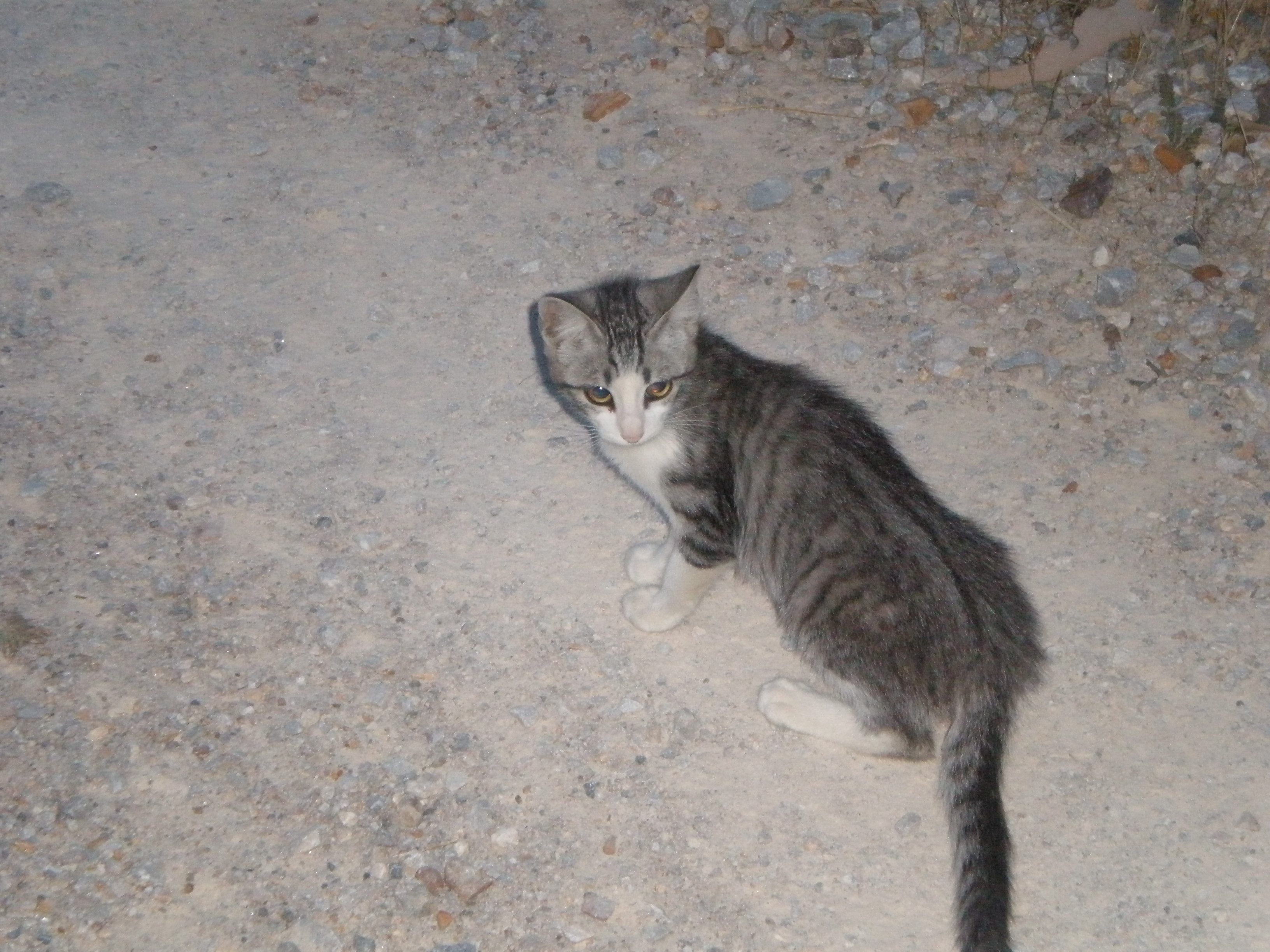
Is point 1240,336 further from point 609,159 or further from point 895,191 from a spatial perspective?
point 609,159

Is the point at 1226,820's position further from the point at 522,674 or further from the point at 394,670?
the point at 394,670

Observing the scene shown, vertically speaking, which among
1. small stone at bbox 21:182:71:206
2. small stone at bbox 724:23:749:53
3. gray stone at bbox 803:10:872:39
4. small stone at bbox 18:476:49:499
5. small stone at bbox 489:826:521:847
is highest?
gray stone at bbox 803:10:872:39

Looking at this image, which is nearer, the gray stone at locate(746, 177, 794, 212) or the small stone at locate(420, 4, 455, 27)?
the gray stone at locate(746, 177, 794, 212)

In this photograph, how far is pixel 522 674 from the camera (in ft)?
12.3

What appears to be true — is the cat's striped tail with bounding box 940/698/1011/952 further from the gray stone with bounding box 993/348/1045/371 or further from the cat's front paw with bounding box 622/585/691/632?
the gray stone with bounding box 993/348/1045/371

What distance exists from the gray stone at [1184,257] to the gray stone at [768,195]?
159 cm

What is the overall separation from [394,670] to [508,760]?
49cm

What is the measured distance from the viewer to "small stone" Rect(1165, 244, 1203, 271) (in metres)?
4.78

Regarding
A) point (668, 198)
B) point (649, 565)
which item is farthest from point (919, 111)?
point (649, 565)

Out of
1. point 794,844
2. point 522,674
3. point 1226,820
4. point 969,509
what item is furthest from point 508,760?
→ point 1226,820

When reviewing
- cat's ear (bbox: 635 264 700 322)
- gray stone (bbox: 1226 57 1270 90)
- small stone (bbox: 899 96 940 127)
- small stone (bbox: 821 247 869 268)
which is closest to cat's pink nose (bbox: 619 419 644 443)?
cat's ear (bbox: 635 264 700 322)

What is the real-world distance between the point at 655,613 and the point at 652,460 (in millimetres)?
502

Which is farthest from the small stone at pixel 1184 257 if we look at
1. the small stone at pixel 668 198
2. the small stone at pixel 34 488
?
the small stone at pixel 34 488

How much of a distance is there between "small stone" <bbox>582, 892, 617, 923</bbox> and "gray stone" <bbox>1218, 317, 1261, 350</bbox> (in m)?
3.17
